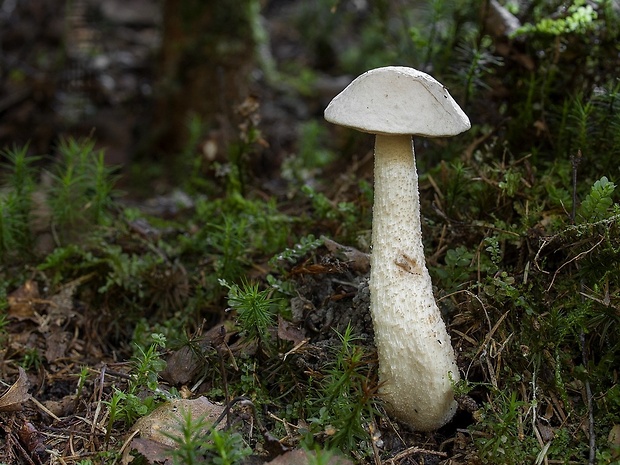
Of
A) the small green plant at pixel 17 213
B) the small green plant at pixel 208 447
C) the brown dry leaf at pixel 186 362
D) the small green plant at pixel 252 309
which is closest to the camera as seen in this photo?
the small green plant at pixel 208 447

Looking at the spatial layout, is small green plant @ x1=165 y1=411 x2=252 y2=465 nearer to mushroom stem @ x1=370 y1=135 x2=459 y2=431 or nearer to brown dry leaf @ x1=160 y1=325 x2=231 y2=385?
brown dry leaf @ x1=160 y1=325 x2=231 y2=385

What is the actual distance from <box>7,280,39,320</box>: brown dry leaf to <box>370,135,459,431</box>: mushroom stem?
2.09 meters

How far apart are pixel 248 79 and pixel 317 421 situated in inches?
207

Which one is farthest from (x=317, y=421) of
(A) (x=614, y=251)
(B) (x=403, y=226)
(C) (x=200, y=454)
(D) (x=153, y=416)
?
(A) (x=614, y=251)

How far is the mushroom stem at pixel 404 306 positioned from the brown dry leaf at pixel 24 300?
209cm

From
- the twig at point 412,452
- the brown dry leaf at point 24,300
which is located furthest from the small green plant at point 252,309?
the brown dry leaf at point 24,300

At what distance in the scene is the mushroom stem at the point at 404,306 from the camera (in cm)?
258

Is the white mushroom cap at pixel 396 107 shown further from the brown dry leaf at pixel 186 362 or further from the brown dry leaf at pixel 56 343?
the brown dry leaf at pixel 56 343

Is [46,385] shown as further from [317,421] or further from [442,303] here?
[442,303]

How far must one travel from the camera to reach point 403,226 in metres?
2.63

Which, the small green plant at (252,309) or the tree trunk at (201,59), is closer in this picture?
the small green plant at (252,309)

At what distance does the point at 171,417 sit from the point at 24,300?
1474 mm

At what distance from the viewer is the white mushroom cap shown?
2273 mm

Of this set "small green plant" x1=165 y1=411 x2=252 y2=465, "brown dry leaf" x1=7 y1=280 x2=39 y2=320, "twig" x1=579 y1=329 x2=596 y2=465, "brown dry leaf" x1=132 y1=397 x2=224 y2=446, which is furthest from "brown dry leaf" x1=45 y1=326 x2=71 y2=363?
"twig" x1=579 y1=329 x2=596 y2=465
